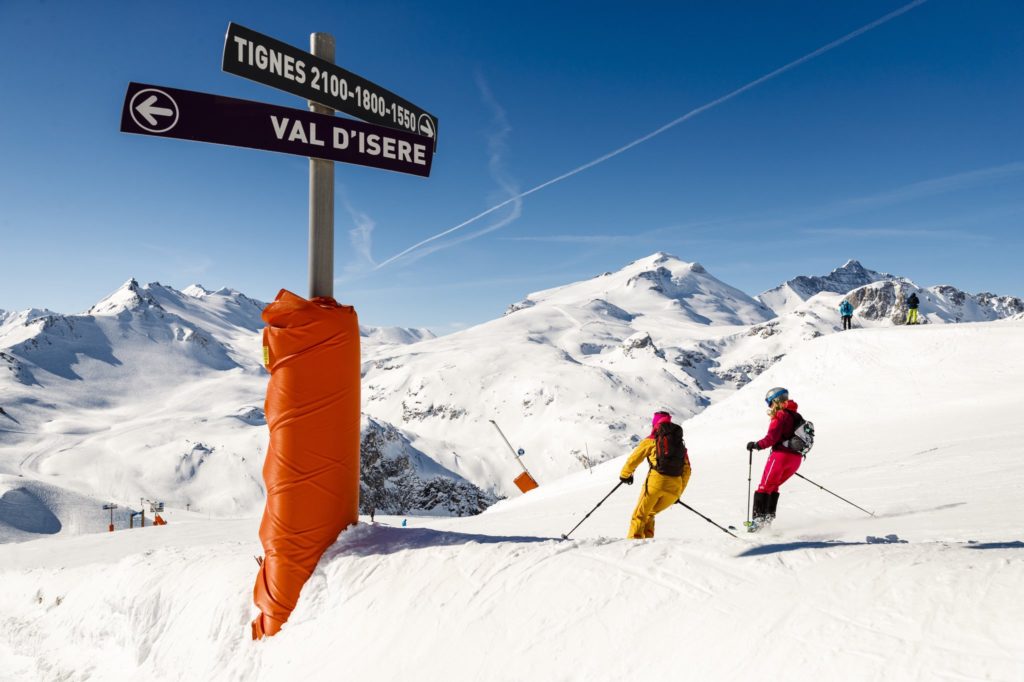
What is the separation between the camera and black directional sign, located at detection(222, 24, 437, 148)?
3.82 metres

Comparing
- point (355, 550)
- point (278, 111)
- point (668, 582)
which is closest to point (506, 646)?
→ point (668, 582)

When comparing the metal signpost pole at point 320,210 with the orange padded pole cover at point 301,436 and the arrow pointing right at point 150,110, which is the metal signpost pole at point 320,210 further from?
the arrow pointing right at point 150,110

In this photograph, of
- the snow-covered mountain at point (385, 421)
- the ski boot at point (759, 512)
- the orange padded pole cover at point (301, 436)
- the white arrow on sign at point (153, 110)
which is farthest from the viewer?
the snow-covered mountain at point (385, 421)

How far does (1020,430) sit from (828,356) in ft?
28.6

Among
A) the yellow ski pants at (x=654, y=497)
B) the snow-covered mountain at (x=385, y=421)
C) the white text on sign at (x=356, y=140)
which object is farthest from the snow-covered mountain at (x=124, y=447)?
the white text on sign at (x=356, y=140)

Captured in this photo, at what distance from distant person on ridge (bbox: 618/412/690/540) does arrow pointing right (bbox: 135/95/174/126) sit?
501 centimetres

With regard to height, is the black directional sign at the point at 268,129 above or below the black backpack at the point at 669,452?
above

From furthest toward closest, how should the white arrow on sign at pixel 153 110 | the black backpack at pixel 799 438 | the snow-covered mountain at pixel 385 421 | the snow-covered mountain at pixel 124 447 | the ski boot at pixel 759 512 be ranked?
the snow-covered mountain at pixel 385 421 < the snow-covered mountain at pixel 124 447 < the ski boot at pixel 759 512 < the black backpack at pixel 799 438 < the white arrow on sign at pixel 153 110

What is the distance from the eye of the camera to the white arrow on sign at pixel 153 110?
11.6 ft

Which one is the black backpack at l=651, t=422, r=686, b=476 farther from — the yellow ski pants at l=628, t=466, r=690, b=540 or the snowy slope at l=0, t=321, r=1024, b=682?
the snowy slope at l=0, t=321, r=1024, b=682

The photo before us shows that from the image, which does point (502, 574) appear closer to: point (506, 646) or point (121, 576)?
point (506, 646)

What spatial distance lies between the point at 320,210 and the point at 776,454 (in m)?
5.81

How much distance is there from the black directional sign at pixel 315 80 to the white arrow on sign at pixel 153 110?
45 cm

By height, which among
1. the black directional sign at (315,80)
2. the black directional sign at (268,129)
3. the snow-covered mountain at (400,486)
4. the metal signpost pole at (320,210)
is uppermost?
Answer: the black directional sign at (315,80)
